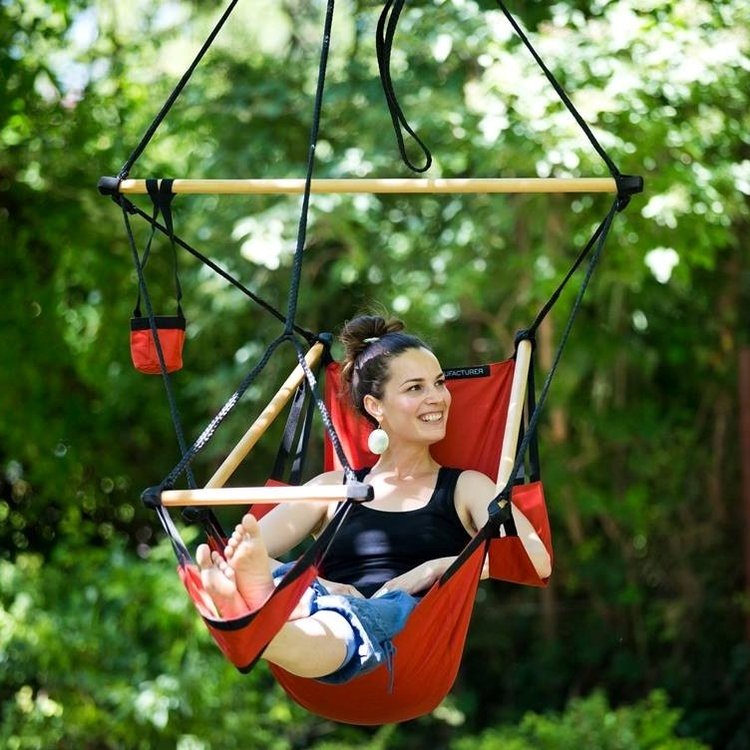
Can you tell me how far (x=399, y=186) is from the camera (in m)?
2.54

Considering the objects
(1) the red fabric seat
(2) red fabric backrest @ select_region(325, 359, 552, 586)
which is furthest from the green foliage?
(1) the red fabric seat

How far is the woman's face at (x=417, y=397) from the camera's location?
8.46 feet

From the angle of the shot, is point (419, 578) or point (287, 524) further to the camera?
point (287, 524)

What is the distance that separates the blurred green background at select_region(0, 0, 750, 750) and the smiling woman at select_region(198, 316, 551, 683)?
1.48m

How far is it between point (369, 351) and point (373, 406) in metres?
0.11

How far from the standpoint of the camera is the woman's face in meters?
2.58

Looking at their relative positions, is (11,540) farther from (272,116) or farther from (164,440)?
(272,116)

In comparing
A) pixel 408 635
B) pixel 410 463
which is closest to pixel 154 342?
pixel 410 463

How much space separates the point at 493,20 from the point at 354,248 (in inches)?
39.0

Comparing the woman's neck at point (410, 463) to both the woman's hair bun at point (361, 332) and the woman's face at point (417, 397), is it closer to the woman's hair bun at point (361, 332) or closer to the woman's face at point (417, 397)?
the woman's face at point (417, 397)

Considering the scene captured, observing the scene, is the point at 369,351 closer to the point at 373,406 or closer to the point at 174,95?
the point at 373,406

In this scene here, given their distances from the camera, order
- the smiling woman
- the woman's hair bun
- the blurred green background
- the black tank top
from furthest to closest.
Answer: the blurred green background
the woman's hair bun
the black tank top
the smiling woman

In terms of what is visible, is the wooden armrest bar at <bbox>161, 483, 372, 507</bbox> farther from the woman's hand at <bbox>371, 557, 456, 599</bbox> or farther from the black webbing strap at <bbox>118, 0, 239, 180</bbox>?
the black webbing strap at <bbox>118, 0, 239, 180</bbox>

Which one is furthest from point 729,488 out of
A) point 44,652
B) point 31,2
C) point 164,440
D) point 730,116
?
point 31,2
